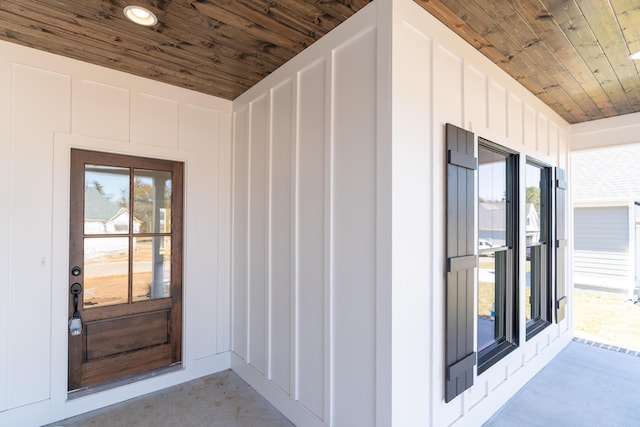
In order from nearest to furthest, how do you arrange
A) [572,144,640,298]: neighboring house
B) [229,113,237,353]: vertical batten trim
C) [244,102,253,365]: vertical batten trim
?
[244,102,253,365]: vertical batten trim
[229,113,237,353]: vertical batten trim
[572,144,640,298]: neighboring house

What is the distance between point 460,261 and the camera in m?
2.14

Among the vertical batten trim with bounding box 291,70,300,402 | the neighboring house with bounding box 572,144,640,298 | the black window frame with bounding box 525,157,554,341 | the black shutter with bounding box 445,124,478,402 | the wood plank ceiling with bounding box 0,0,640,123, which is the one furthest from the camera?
the neighboring house with bounding box 572,144,640,298

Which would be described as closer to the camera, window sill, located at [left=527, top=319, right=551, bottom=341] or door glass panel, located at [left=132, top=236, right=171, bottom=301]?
door glass panel, located at [left=132, top=236, right=171, bottom=301]

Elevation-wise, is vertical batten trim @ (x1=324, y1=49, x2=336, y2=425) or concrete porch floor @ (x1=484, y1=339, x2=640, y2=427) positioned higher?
vertical batten trim @ (x1=324, y1=49, x2=336, y2=425)

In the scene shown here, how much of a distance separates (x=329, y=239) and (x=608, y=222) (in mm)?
7970

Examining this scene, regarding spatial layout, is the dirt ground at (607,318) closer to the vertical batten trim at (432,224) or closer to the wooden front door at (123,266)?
the vertical batten trim at (432,224)

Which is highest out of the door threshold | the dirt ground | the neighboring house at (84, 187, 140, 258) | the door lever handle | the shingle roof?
the shingle roof

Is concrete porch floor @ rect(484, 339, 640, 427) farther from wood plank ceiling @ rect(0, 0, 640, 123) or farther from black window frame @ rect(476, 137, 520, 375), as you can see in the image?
wood plank ceiling @ rect(0, 0, 640, 123)

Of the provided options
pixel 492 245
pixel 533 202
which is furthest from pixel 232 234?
pixel 533 202

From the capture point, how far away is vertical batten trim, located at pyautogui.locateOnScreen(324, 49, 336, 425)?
2.13m

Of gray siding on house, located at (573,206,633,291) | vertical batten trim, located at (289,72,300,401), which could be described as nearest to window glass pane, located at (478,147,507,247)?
vertical batten trim, located at (289,72,300,401)

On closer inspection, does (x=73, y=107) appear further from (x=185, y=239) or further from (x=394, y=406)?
(x=394, y=406)

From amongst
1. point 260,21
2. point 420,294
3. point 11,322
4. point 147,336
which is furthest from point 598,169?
point 11,322

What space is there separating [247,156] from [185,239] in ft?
3.45
